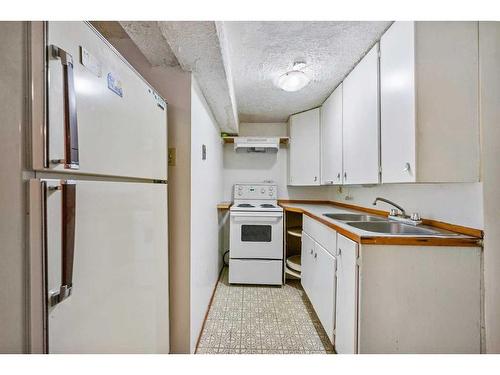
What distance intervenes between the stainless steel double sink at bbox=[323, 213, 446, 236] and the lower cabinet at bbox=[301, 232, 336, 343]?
32 cm

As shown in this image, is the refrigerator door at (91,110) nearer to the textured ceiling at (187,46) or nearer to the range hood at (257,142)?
the textured ceiling at (187,46)

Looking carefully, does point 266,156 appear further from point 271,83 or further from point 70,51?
point 70,51

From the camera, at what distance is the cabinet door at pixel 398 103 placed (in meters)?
1.11

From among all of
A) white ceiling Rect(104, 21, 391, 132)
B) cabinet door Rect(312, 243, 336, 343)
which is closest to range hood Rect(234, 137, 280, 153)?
white ceiling Rect(104, 21, 391, 132)

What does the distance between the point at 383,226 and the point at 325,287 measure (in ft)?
2.07

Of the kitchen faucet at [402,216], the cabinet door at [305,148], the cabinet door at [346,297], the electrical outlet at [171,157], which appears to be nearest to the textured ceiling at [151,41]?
the electrical outlet at [171,157]

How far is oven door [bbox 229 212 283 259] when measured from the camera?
243 cm

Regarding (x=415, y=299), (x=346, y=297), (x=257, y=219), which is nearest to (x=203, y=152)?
(x=257, y=219)

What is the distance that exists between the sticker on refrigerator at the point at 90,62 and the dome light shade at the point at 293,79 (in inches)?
55.3

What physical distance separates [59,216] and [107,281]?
1.05 ft

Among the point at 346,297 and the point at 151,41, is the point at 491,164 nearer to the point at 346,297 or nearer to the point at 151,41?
the point at 346,297

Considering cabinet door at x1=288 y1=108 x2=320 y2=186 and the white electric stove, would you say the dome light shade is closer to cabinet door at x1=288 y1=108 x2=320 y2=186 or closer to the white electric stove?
cabinet door at x1=288 y1=108 x2=320 y2=186

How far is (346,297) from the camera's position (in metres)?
1.23

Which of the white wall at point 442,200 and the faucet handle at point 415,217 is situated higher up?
the white wall at point 442,200
